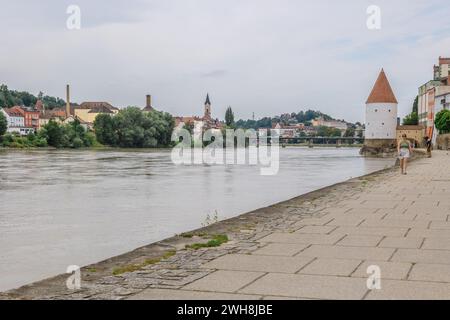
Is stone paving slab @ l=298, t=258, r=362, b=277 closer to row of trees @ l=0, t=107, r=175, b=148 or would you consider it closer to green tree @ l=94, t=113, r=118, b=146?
row of trees @ l=0, t=107, r=175, b=148

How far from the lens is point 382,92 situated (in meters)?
81.8

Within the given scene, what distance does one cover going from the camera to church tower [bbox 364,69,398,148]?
8081 centimetres

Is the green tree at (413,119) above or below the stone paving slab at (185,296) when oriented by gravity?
above

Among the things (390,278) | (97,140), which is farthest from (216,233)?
(97,140)

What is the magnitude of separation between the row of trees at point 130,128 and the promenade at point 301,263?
7337cm

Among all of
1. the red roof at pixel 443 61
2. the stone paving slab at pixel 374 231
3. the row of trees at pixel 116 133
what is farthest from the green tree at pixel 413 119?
the stone paving slab at pixel 374 231

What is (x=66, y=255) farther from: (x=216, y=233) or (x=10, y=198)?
(x=10, y=198)

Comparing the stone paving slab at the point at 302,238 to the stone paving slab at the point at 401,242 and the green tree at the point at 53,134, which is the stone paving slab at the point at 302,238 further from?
the green tree at the point at 53,134

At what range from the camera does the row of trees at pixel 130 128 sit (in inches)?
3228

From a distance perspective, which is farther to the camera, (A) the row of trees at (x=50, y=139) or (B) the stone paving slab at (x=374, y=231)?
(A) the row of trees at (x=50, y=139)

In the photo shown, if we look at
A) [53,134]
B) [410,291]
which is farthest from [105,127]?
[410,291]

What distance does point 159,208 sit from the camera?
Result: 617 inches

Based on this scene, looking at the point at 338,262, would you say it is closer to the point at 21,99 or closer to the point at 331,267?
the point at 331,267
